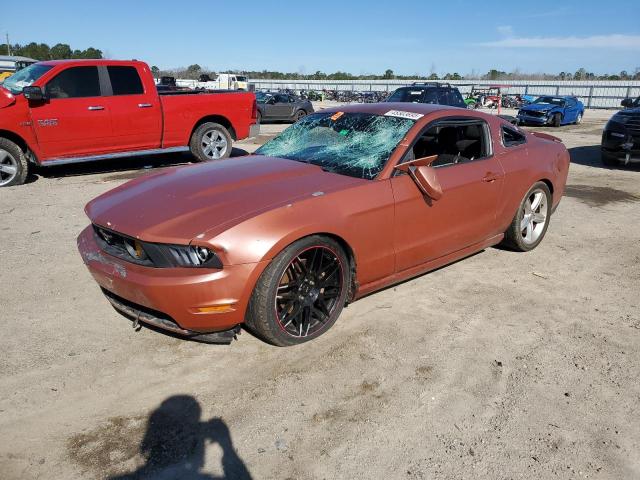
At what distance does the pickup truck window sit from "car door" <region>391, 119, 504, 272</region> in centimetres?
636

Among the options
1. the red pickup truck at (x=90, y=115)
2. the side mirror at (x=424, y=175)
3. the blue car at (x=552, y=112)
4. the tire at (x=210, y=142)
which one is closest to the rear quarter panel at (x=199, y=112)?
the red pickup truck at (x=90, y=115)

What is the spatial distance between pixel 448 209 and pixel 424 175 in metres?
0.53

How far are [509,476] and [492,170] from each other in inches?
110

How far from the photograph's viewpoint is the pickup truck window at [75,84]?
826 cm

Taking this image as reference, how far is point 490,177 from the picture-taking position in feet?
14.7

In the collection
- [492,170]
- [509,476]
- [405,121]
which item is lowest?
[509,476]

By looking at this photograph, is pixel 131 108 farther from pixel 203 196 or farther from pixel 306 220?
pixel 306 220

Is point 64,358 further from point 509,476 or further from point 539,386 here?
point 539,386

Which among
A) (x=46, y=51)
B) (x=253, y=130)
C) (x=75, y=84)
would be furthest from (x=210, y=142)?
(x=46, y=51)

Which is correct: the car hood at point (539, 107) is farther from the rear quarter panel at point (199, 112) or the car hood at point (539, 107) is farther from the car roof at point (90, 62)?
the car roof at point (90, 62)

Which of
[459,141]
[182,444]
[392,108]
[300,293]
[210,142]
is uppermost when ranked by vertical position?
[392,108]

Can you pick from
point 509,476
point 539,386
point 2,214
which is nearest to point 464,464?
point 509,476

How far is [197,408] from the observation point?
2828 mm

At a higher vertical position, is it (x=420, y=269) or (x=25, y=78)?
(x=25, y=78)
